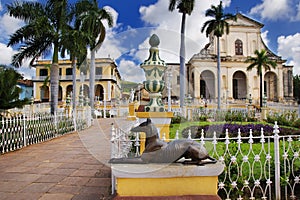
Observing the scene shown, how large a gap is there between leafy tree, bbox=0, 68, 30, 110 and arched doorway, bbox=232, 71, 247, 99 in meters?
29.2

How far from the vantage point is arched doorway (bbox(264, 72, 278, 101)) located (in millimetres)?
33062

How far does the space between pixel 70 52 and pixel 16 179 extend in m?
7.81

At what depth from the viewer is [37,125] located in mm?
7855

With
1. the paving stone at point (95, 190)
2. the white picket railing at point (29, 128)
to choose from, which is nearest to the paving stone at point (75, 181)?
the paving stone at point (95, 190)

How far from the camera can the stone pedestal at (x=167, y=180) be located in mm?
2162

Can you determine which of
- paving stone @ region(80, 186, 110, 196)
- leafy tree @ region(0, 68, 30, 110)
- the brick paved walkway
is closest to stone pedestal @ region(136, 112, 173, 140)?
the brick paved walkway

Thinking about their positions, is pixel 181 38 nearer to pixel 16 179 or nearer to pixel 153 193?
pixel 153 193

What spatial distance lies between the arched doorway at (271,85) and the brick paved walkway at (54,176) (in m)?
33.3

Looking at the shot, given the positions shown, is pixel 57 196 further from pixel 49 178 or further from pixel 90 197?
pixel 49 178

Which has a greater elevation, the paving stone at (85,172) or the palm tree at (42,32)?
the palm tree at (42,32)

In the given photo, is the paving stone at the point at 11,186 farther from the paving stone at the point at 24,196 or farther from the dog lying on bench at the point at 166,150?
the dog lying on bench at the point at 166,150

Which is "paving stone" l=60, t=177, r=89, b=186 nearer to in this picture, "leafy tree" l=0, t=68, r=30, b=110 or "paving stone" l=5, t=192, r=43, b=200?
"paving stone" l=5, t=192, r=43, b=200

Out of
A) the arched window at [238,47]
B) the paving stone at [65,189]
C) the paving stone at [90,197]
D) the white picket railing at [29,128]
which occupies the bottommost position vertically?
the paving stone at [90,197]

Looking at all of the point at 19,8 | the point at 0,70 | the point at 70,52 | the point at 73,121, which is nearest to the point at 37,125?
the point at 0,70
